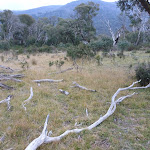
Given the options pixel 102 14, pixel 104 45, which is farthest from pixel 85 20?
pixel 104 45

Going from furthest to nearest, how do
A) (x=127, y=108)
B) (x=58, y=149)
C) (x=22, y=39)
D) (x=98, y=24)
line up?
(x=98, y=24), (x=22, y=39), (x=127, y=108), (x=58, y=149)

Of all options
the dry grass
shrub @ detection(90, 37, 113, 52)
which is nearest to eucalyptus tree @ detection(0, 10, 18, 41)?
shrub @ detection(90, 37, 113, 52)

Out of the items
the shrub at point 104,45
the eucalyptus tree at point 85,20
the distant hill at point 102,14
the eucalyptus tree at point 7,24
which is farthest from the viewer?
the distant hill at point 102,14

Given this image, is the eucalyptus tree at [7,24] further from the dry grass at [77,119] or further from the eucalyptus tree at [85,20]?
the dry grass at [77,119]

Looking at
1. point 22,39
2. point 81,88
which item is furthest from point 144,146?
point 22,39

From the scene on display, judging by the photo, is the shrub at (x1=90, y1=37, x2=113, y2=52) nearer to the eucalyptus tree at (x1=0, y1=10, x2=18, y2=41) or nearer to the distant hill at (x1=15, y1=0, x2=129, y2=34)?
the distant hill at (x1=15, y1=0, x2=129, y2=34)

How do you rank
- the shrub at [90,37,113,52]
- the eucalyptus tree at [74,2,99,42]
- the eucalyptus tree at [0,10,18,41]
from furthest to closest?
the eucalyptus tree at [74,2,99,42] < the eucalyptus tree at [0,10,18,41] < the shrub at [90,37,113,52]

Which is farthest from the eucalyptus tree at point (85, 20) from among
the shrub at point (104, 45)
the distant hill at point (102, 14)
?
the shrub at point (104, 45)

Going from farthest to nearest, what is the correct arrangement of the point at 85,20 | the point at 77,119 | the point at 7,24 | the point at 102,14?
the point at 85,20 < the point at 7,24 < the point at 102,14 < the point at 77,119

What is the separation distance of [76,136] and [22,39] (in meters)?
35.0

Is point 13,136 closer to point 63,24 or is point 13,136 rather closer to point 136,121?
point 136,121

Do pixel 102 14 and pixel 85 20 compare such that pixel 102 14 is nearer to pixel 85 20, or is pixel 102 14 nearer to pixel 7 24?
pixel 85 20

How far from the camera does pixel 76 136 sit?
2809 mm

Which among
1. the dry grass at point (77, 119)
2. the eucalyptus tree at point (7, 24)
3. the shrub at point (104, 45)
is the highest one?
the eucalyptus tree at point (7, 24)
